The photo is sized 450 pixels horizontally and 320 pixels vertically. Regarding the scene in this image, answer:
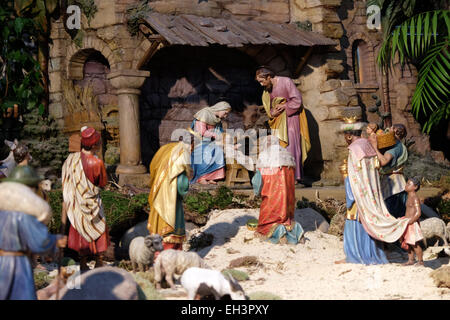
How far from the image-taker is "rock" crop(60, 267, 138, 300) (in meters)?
5.06

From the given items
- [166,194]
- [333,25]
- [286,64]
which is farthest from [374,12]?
[166,194]

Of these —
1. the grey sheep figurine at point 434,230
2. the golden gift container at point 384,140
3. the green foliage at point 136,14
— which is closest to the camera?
the golden gift container at point 384,140

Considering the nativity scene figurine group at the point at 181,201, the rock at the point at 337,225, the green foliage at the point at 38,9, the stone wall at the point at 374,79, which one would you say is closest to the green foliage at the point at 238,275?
the nativity scene figurine group at the point at 181,201

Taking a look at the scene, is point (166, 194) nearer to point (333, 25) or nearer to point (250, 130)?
point (250, 130)

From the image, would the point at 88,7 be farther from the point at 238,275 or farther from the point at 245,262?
the point at 238,275

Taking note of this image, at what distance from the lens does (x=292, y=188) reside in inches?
338

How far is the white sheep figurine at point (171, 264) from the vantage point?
6.14 m

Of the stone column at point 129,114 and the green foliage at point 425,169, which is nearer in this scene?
the stone column at point 129,114

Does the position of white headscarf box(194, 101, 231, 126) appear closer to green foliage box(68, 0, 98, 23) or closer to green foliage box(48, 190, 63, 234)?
green foliage box(48, 190, 63, 234)

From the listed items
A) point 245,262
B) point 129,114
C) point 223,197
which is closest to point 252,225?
point 223,197

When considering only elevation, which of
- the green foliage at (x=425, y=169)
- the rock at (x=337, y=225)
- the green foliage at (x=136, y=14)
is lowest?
the rock at (x=337, y=225)

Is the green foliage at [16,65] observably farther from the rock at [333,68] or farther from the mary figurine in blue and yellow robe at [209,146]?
the rock at [333,68]

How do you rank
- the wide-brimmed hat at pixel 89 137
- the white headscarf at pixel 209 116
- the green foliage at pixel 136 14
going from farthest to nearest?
1. the green foliage at pixel 136 14
2. the white headscarf at pixel 209 116
3. the wide-brimmed hat at pixel 89 137

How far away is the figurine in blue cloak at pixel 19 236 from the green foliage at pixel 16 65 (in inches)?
272
